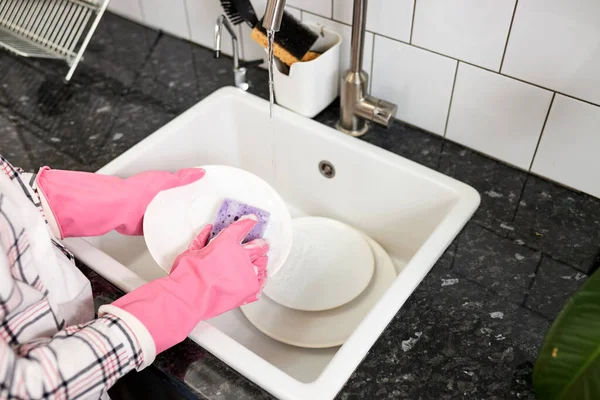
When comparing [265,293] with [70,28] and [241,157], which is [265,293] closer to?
[241,157]

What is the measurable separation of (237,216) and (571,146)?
1.81ft

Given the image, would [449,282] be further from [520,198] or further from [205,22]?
[205,22]

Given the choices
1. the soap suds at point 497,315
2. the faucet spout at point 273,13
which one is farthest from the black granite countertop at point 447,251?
the faucet spout at point 273,13

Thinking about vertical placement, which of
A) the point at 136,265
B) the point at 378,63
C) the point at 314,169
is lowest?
the point at 136,265

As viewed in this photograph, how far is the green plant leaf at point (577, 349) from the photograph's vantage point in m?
0.46

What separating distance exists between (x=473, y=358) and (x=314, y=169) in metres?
0.51

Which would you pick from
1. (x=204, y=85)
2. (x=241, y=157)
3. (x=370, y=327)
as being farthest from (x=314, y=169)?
(x=370, y=327)

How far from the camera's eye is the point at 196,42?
4.46ft

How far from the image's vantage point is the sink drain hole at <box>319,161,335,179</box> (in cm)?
107

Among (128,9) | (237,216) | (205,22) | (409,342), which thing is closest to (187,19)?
(205,22)

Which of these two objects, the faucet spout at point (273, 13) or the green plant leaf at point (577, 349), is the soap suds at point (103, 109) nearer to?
the faucet spout at point (273, 13)

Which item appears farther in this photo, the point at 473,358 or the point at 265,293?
the point at 265,293

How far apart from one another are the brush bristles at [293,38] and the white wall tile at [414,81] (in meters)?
0.13

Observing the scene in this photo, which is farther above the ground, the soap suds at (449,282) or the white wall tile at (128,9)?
the white wall tile at (128,9)
